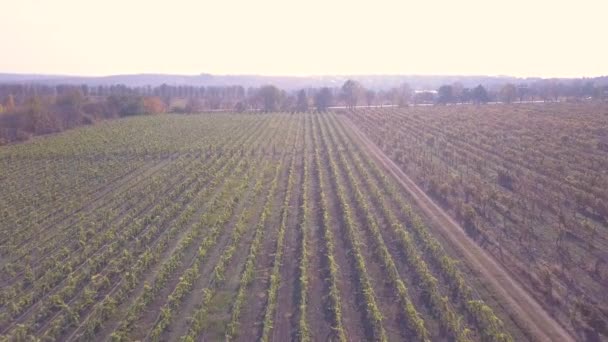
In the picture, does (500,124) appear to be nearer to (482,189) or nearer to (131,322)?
(482,189)

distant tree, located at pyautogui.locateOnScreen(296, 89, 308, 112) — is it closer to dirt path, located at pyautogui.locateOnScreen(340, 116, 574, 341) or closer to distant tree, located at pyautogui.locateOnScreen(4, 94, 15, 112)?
distant tree, located at pyautogui.locateOnScreen(4, 94, 15, 112)

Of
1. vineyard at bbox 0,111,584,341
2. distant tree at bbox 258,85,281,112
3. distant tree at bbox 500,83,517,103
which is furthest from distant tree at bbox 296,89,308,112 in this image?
vineyard at bbox 0,111,584,341

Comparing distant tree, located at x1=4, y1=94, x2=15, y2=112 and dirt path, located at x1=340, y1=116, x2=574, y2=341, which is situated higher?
distant tree, located at x1=4, y1=94, x2=15, y2=112

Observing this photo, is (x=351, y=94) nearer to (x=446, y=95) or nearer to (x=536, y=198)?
(x=446, y=95)

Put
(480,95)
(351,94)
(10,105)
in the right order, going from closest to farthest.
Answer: (10,105) < (480,95) < (351,94)

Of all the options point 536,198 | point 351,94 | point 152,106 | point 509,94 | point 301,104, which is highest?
point 509,94

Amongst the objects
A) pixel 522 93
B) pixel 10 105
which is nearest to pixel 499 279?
pixel 10 105

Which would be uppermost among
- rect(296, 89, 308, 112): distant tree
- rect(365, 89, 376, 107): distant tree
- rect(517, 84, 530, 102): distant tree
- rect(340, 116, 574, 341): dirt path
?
rect(517, 84, 530, 102): distant tree
